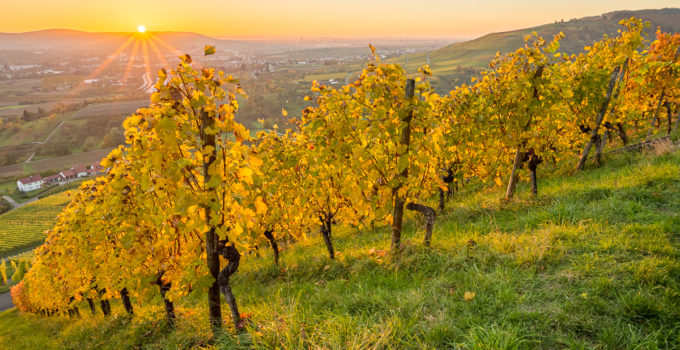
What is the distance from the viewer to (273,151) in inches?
369

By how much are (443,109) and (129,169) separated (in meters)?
9.69

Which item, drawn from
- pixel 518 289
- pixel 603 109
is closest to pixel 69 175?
pixel 518 289

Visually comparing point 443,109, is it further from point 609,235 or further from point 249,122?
point 249,122

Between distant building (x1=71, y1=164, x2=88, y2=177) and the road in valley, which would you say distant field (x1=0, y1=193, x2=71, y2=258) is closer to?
the road in valley

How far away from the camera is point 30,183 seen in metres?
116

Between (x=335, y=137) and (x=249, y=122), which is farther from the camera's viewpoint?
(x=249, y=122)

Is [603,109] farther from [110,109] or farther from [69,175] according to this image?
[110,109]

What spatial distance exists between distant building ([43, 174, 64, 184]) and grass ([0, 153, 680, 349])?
155852 millimetres

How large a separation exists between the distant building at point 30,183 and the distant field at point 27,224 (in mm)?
21468

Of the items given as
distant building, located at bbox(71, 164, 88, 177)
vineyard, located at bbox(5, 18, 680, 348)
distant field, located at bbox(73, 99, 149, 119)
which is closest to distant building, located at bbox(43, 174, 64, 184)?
distant building, located at bbox(71, 164, 88, 177)

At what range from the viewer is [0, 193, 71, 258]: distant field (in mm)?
71062

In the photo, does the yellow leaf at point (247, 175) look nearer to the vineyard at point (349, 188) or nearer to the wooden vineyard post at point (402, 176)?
the vineyard at point (349, 188)

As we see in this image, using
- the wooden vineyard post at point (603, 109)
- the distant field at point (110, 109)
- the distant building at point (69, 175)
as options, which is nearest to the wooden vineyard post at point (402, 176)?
the wooden vineyard post at point (603, 109)

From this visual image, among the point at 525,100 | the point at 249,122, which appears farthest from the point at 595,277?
the point at 249,122
